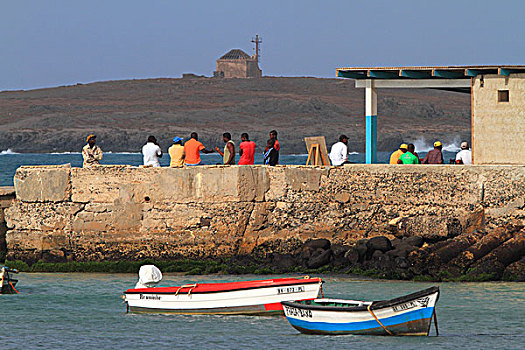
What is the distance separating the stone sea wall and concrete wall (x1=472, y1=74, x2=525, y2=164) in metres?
1.84

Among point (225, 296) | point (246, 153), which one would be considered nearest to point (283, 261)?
point (246, 153)

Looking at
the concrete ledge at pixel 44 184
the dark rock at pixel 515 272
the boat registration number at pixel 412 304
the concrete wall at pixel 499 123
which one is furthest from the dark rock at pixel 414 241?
the concrete ledge at pixel 44 184

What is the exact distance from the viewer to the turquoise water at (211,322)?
13.9 metres

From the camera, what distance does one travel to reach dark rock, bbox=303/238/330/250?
60.3ft

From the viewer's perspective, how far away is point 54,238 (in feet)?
62.1

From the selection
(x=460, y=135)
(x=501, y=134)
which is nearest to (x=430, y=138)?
(x=460, y=135)

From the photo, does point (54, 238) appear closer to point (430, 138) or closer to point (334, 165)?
point (334, 165)

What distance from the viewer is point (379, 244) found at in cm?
1802

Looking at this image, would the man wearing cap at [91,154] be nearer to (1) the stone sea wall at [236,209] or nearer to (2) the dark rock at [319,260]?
(1) the stone sea wall at [236,209]

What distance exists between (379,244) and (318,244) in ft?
3.95

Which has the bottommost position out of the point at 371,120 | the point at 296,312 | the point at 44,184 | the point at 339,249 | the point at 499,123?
the point at 296,312

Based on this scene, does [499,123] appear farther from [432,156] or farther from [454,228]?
[454,228]

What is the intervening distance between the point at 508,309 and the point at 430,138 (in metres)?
106

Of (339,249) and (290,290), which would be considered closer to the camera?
(290,290)
